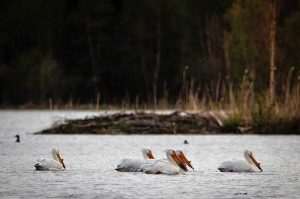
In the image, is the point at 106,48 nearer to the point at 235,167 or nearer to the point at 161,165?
the point at 235,167

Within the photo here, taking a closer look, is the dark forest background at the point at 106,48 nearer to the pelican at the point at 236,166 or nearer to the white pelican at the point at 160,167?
the pelican at the point at 236,166

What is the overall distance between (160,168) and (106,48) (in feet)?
159

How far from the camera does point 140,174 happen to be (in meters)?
15.5

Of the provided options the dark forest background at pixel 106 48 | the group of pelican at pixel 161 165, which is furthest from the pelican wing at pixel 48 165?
the dark forest background at pixel 106 48

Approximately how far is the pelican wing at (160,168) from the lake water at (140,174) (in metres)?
0.16

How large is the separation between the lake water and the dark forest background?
31.4m

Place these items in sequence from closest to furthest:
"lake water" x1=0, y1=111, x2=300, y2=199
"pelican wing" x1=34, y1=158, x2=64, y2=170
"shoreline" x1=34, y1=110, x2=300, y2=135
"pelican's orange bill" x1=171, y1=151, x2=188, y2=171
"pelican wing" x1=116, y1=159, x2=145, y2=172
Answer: "lake water" x1=0, y1=111, x2=300, y2=199 < "pelican wing" x1=116, y1=159, x2=145, y2=172 < "pelican wing" x1=34, y1=158, x2=64, y2=170 < "pelican's orange bill" x1=171, y1=151, x2=188, y2=171 < "shoreline" x1=34, y1=110, x2=300, y2=135

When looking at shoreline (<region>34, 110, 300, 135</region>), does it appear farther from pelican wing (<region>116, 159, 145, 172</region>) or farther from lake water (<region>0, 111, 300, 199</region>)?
pelican wing (<region>116, 159, 145, 172</region>)

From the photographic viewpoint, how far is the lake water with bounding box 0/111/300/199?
42.6ft

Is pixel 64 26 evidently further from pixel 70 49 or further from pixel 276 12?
pixel 276 12

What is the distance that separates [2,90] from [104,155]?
142 feet

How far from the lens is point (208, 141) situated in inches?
1003

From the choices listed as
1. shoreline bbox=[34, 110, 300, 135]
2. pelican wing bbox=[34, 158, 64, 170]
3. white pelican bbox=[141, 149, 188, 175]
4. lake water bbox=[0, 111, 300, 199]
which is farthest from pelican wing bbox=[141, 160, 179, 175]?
shoreline bbox=[34, 110, 300, 135]

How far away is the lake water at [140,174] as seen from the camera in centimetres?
1299
